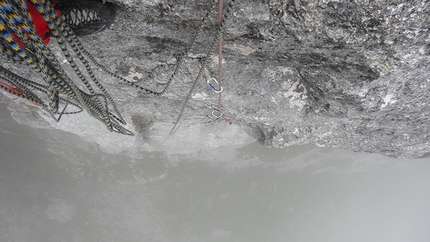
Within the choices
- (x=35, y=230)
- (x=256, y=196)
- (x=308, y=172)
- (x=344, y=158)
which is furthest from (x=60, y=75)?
(x=344, y=158)

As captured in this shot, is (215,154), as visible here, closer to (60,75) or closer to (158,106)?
(158,106)

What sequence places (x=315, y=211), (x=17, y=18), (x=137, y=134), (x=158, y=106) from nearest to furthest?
(x=17, y=18) < (x=158, y=106) < (x=137, y=134) < (x=315, y=211)

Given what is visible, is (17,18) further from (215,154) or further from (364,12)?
(215,154)

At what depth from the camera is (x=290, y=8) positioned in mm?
1044

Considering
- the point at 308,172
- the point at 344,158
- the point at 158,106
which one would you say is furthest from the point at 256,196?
the point at 158,106

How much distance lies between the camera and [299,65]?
58.2 inches

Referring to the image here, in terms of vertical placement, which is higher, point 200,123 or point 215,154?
point 200,123

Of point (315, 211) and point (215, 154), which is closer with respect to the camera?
point (215, 154)

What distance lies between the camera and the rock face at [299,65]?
3.39 feet

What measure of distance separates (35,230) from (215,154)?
276cm

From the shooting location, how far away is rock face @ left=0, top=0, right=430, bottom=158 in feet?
3.39

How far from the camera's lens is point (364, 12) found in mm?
952

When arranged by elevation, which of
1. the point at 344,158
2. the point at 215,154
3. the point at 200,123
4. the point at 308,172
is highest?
the point at 200,123

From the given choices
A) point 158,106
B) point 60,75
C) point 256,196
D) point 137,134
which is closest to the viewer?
point 60,75
